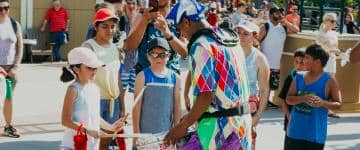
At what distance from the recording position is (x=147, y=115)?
6.90 m

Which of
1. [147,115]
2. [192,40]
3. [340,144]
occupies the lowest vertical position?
[340,144]

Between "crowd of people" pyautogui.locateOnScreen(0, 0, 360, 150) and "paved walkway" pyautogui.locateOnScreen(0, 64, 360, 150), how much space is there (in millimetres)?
1760

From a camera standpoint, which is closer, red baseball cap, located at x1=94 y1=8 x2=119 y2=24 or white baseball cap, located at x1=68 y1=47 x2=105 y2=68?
white baseball cap, located at x1=68 y1=47 x2=105 y2=68

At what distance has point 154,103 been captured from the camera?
6.89 metres

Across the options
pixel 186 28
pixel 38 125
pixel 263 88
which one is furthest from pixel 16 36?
pixel 186 28

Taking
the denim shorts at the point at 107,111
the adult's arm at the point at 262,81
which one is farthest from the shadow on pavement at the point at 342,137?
the denim shorts at the point at 107,111

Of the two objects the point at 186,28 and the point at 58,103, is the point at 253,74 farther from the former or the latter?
the point at 58,103

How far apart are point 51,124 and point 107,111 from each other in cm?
351

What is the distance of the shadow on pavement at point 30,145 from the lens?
→ 9.17 meters

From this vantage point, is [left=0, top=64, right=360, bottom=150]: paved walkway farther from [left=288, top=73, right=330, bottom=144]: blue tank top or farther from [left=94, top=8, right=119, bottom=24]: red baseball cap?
[left=288, top=73, right=330, bottom=144]: blue tank top

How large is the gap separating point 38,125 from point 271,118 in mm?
3738

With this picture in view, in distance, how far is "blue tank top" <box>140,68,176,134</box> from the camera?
689 cm

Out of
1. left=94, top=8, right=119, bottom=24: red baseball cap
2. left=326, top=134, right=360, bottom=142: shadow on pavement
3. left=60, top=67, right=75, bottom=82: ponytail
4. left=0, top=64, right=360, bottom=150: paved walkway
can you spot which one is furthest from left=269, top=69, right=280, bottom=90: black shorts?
left=60, top=67, right=75, bottom=82: ponytail

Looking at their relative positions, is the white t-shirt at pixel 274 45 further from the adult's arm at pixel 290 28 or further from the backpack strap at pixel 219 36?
the backpack strap at pixel 219 36
